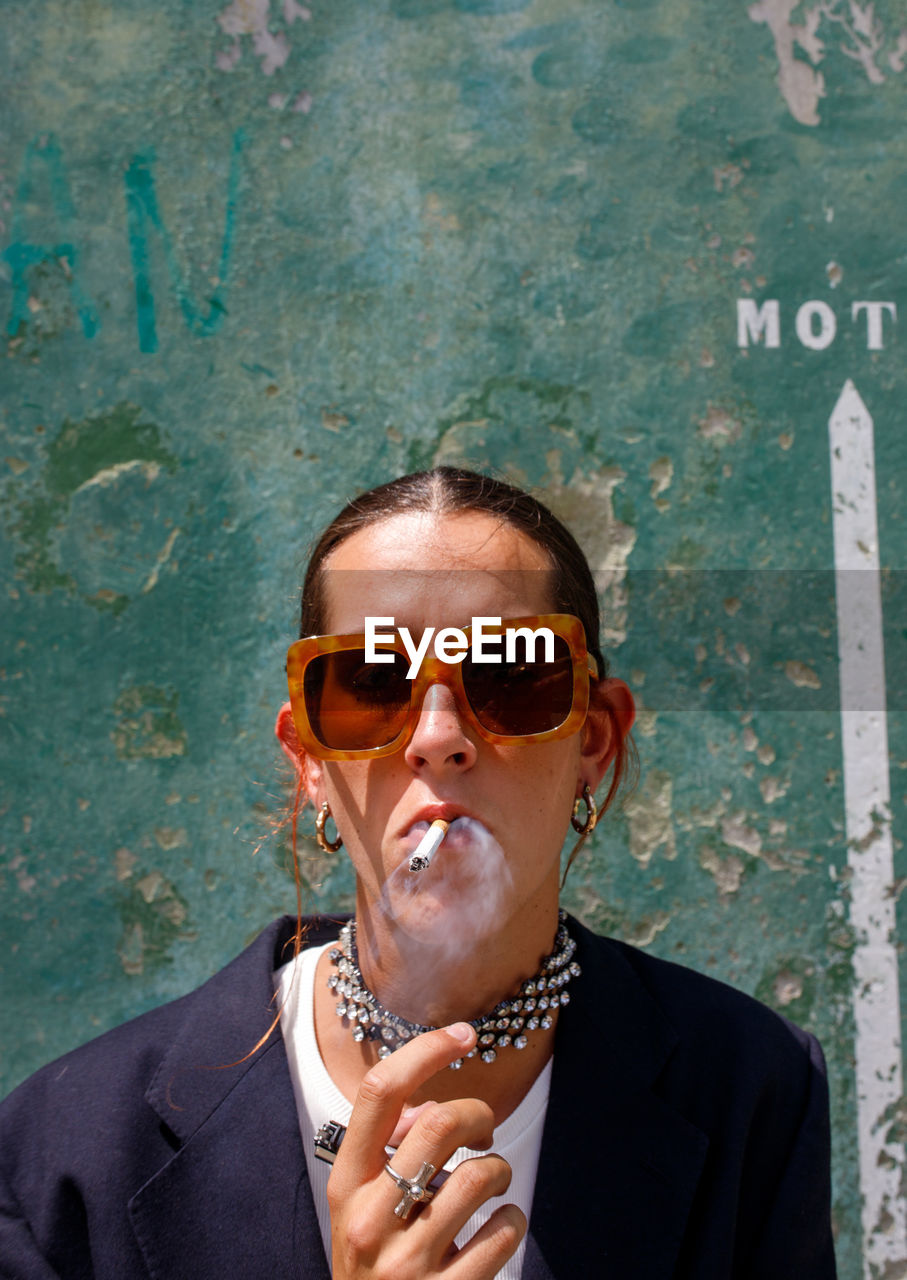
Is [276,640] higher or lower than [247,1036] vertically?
higher

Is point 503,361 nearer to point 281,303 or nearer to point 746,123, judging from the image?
point 281,303

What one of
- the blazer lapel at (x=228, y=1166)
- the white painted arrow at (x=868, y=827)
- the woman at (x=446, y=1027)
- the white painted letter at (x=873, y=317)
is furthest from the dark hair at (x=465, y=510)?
the white painted letter at (x=873, y=317)

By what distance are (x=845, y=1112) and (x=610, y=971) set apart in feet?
3.67

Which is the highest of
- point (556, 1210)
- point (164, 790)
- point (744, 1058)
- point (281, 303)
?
point (281, 303)

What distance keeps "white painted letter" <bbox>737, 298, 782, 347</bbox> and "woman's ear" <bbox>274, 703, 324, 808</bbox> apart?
169 cm

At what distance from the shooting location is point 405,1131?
4.58 ft

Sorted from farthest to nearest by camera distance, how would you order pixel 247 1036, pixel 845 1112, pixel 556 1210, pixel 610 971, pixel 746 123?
pixel 746 123 < pixel 845 1112 < pixel 610 971 < pixel 247 1036 < pixel 556 1210

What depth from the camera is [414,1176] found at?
125 cm

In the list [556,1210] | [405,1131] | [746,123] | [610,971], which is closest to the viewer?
[405,1131]

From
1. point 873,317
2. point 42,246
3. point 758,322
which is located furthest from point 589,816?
point 42,246

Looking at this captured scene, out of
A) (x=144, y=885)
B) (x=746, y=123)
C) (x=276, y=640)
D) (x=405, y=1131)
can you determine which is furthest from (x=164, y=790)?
(x=746, y=123)

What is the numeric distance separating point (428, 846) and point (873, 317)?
2.15m

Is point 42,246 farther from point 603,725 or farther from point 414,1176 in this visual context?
point 414,1176

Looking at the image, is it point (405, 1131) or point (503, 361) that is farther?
point (503, 361)
